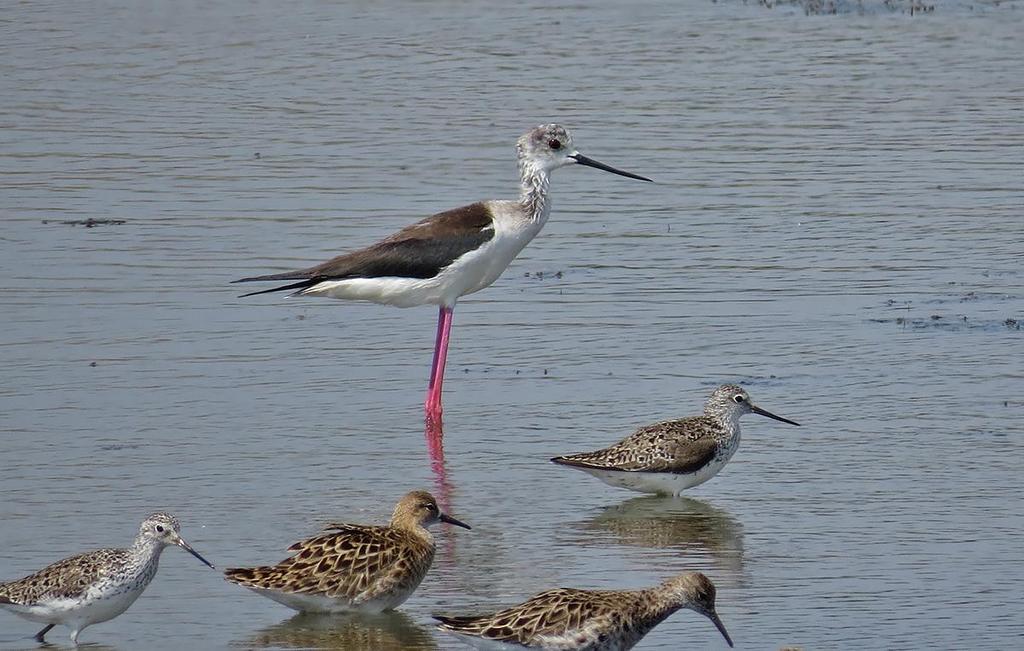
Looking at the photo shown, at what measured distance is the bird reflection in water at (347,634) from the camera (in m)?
8.66

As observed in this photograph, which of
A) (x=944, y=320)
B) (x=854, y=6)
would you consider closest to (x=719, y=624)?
(x=944, y=320)

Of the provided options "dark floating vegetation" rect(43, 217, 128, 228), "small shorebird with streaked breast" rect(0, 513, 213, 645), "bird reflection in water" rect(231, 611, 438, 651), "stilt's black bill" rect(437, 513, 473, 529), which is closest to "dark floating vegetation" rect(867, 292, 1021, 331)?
"stilt's black bill" rect(437, 513, 473, 529)

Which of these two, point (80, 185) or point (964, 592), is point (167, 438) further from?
point (80, 185)

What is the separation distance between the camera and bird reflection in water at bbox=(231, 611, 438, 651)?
8.66 metres

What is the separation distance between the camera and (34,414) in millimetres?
12062

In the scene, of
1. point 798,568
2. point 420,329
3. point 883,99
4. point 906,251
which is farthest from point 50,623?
point 883,99

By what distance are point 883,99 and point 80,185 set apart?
8225 mm

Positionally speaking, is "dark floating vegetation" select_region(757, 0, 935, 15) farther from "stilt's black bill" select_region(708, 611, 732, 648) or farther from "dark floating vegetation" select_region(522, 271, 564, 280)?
"stilt's black bill" select_region(708, 611, 732, 648)

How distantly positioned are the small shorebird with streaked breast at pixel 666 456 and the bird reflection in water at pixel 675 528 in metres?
0.12

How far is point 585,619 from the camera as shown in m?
8.20

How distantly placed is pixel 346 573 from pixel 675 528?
7.02ft

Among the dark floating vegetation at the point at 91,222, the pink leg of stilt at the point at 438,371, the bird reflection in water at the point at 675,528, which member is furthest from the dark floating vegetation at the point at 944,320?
the dark floating vegetation at the point at 91,222

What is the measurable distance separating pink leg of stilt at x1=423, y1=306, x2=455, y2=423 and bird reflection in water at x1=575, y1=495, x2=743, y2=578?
171 centimetres

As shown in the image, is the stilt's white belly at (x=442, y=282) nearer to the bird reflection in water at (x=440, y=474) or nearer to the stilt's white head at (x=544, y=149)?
the stilt's white head at (x=544, y=149)
